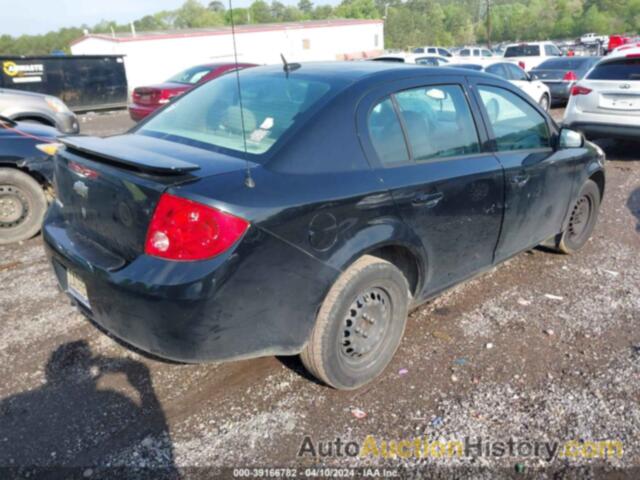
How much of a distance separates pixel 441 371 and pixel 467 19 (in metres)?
134

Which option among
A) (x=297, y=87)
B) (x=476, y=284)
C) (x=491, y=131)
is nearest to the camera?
(x=297, y=87)

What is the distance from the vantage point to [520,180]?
3.55 m

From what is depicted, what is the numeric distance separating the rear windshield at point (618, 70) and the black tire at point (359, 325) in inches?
277

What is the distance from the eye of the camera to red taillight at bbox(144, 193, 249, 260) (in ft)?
7.22

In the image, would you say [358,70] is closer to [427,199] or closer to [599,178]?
[427,199]

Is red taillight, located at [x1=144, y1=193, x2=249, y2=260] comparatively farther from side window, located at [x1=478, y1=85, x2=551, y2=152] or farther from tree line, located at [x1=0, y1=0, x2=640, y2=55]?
tree line, located at [x1=0, y1=0, x2=640, y2=55]

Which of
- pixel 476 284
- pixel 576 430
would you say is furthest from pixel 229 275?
pixel 476 284

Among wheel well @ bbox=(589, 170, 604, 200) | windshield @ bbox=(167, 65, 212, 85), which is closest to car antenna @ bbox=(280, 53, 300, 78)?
wheel well @ bbox=(589, 170, 604, 200)

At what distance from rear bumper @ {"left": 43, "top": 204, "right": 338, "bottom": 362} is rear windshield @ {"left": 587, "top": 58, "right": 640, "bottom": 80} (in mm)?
7619

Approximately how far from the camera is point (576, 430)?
262cm

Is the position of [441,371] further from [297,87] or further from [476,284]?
[297,87]

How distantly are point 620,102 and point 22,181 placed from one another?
8.26m

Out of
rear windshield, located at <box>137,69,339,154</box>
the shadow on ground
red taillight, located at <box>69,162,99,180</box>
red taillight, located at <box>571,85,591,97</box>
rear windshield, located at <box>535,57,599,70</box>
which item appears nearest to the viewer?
the shadow on ground

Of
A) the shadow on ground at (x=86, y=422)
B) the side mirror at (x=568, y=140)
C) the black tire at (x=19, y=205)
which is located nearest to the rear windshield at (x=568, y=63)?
the side mirror at (x=568, y=140)
